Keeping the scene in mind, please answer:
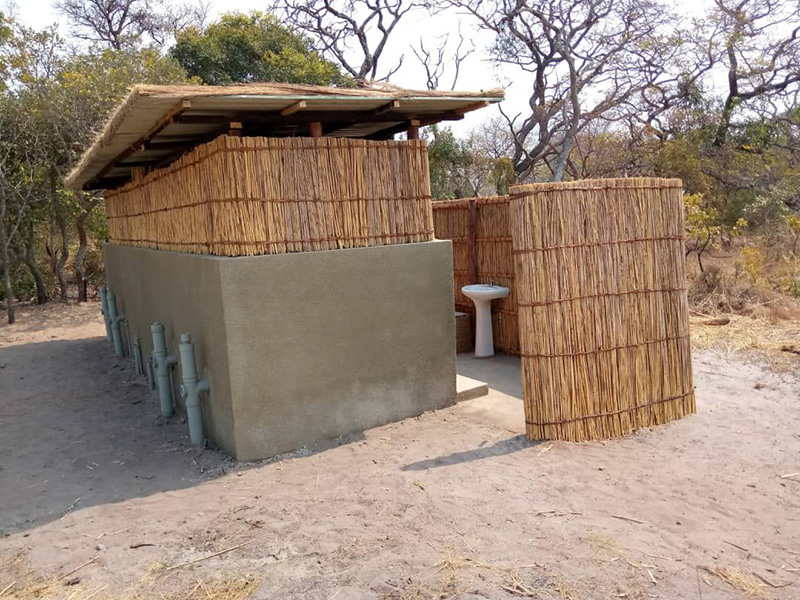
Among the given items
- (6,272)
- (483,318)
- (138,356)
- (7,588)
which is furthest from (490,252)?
(6,272)

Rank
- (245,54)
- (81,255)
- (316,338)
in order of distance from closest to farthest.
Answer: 1. (316,338)
2. (81,255)
3. (245,54)

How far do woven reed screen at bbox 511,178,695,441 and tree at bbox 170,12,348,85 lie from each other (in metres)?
13.3

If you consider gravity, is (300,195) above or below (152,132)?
below

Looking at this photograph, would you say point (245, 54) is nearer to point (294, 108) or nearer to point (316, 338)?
point (294, 108)

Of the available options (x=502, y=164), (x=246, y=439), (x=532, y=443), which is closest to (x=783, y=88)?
(x=502, y=164)

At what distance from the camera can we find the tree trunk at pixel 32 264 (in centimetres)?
1294

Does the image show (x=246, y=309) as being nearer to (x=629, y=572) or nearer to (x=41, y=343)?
(x=629, y=572)

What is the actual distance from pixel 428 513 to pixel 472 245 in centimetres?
499

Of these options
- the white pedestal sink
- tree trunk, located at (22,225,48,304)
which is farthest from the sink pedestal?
tree trunk, located at (22,225,48,304)

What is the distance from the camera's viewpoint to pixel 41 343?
1074 centimetres

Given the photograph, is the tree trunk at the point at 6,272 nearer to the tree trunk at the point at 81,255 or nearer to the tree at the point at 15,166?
the tree at the point at 15,166

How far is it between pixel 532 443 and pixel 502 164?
12.2 m

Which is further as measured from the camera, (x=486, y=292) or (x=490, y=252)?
(x=490, y=252)

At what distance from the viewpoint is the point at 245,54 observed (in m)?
17.5
